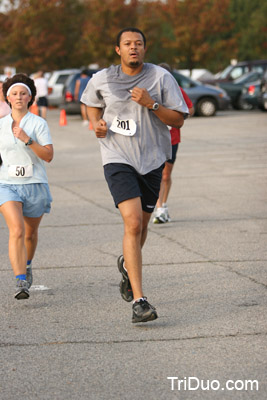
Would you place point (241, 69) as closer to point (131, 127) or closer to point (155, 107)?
point (131, 127)

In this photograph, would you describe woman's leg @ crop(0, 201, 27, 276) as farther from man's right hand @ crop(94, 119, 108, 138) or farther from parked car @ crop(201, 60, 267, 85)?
parked car @ crop(201, 60, 267, 85)

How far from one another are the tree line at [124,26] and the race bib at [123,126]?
51845mm

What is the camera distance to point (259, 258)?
789 cm

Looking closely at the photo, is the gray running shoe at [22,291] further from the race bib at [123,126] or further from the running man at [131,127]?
the race bib at [123,126]

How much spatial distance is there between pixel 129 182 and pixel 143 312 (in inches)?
36.4

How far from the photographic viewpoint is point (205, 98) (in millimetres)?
31000

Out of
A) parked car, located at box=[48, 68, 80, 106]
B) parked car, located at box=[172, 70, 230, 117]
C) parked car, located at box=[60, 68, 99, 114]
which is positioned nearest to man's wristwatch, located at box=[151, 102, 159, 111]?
parked car, located at box=[172, 70, 230, 117]

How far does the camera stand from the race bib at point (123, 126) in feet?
19.3

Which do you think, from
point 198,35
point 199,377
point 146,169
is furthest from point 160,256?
point 198,35

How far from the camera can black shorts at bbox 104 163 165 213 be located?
5852mm

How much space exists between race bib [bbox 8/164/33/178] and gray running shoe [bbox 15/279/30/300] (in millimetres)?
852

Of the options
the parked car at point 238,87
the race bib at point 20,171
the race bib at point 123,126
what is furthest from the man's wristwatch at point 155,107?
the parked car at point 238,87

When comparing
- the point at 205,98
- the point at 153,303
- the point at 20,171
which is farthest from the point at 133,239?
the point at 205,98

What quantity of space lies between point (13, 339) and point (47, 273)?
2058 millimetres
